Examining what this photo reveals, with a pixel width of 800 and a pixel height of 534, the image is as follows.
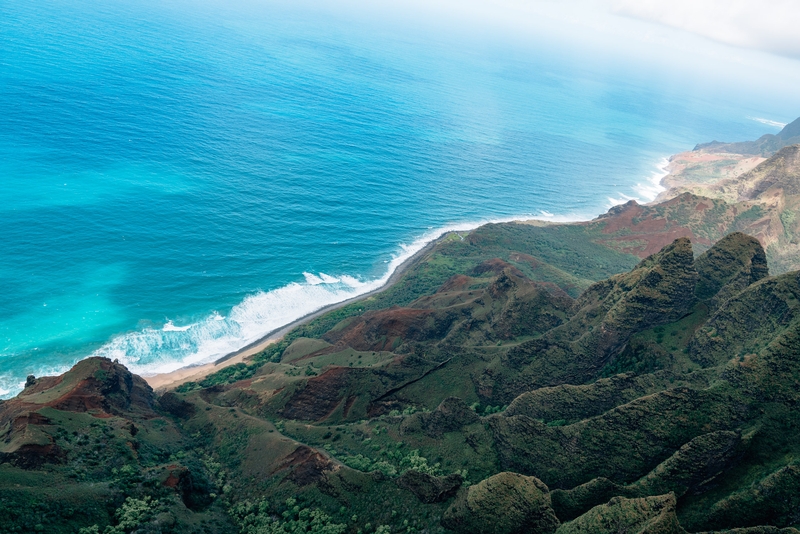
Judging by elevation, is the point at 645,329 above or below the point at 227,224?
below

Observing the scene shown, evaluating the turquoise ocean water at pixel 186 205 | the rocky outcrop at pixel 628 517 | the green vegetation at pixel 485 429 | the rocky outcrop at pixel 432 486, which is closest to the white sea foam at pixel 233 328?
the turquoise ocean water at pixel 186 205

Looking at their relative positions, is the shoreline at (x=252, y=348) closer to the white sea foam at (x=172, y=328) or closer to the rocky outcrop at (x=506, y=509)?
the white sea foam at (x=172, y=328)

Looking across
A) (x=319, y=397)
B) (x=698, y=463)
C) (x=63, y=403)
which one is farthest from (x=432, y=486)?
(x=63, y=403)

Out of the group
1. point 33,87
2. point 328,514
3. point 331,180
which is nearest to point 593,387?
point 328,514

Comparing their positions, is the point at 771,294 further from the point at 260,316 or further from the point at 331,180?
the point at 331,180

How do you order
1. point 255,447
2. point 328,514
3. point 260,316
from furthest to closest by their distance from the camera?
point 260,316, point 255,447, point 328,514

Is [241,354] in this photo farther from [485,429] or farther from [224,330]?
[485,429]

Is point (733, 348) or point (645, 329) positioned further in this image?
point (645, 329)

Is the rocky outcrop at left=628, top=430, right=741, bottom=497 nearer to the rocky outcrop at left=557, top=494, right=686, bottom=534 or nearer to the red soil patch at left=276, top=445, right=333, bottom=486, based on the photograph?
the rocky outcrop at left=557, top=494, right=686, bottom=534
